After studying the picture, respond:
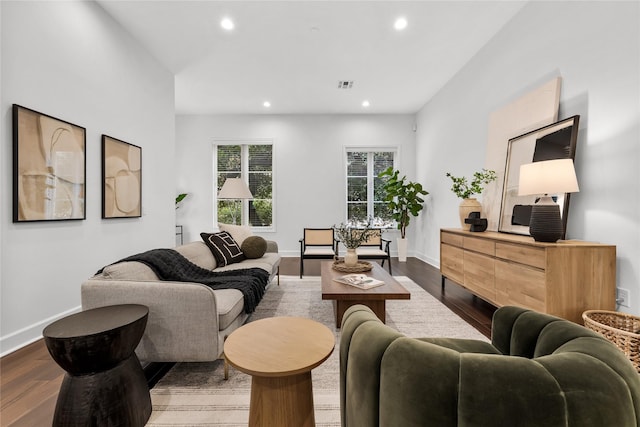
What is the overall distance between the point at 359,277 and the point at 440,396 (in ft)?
6.79

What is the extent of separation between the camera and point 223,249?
339 centimetres

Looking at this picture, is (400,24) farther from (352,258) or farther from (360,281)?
(360,281)

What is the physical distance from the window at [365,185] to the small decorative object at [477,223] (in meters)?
3.26

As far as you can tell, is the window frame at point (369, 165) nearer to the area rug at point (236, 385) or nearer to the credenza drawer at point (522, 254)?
the area rug at point (236, 385)

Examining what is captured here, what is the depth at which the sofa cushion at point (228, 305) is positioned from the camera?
184 centimetres

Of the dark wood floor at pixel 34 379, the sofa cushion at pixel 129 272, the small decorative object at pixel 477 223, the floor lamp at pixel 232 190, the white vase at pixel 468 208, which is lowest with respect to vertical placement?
the dark wood floor at pixel 34 379

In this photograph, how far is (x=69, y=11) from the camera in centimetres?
272

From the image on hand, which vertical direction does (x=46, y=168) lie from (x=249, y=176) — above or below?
below

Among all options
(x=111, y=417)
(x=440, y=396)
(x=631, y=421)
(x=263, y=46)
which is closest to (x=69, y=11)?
(x=263, y=46)

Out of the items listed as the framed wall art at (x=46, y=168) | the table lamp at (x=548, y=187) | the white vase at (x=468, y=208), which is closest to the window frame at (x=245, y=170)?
the framed wall art at (x=46, y=168)

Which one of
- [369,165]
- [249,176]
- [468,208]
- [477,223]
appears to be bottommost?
[477,223]

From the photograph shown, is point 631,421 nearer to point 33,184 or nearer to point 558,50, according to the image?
point 558,50

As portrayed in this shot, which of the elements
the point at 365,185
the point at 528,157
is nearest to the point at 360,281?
the point at 528,157

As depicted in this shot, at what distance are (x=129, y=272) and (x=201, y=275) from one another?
76 centimetres
